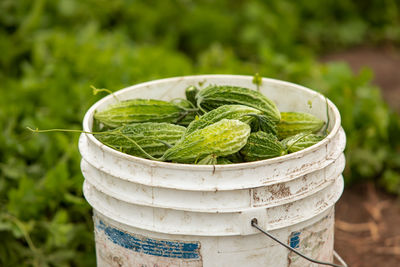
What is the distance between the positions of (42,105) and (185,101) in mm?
1888

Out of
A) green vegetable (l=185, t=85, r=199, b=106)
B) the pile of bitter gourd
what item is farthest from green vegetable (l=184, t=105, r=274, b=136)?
green vegetable (l=185, t=85, r=199, b=106)

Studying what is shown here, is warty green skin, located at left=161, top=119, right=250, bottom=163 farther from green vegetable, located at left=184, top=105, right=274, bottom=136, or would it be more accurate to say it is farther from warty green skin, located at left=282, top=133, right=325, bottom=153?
warty green skin, located at left=282, top=133, right=325, bottom=153

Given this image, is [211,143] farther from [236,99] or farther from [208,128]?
[236,99]

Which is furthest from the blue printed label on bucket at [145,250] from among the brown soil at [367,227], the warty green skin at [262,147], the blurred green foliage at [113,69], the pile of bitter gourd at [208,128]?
the brown soil at [367,227]

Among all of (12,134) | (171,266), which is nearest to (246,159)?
(171,266)

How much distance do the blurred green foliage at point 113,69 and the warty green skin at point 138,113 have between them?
729 mm

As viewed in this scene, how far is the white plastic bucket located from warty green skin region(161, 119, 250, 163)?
17 cm

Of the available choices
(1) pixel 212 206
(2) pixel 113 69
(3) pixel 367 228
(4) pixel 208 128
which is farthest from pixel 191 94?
(3) pixel 367 228

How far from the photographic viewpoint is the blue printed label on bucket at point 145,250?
6.66ft

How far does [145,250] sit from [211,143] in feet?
1.54

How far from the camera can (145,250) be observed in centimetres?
207

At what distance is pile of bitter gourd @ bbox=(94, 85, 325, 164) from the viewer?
2086 mm

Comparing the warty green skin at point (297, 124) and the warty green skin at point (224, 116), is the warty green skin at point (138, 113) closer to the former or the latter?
the warty green skin at point (224, 116)

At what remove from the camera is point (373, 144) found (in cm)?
437
